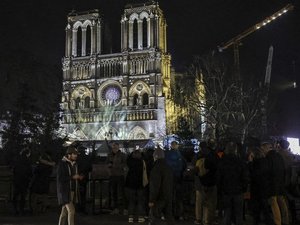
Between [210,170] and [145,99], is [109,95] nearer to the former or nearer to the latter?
[145,99]

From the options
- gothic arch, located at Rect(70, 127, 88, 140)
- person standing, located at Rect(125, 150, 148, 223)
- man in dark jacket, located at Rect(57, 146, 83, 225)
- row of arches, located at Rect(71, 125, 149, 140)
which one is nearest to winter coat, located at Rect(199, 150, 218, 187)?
person standing, located at Rect(125, 150, 148, 223)

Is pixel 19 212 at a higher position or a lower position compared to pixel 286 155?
lower

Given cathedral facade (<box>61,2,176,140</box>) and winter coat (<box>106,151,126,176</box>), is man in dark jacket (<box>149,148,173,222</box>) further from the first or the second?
cathedral facade (<box>61,2,176,140</box>)

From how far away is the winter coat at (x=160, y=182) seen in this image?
32.1ft

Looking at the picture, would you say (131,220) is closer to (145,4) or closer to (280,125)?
(280,125)

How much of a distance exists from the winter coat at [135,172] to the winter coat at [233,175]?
2849 mm

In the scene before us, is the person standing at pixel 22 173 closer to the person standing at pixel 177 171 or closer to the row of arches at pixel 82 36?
the person standing at pixel 177 171

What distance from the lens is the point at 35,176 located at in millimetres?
12875

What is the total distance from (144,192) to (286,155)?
13.8 feet

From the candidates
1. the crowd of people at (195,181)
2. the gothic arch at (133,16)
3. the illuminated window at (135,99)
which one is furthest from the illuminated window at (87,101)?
the crowd of people at (195,181)

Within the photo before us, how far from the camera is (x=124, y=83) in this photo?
2603 inches

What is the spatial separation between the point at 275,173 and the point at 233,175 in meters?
1.26

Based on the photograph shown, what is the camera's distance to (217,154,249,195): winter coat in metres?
9.32

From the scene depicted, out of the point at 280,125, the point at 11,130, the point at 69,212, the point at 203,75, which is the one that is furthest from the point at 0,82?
the point at 280,125
